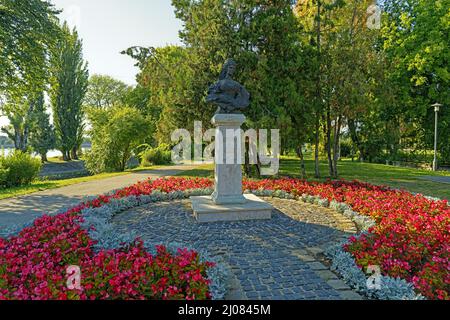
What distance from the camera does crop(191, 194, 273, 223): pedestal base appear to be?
7.11 metres

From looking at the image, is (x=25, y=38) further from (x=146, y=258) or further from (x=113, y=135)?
(x=146, y=258)

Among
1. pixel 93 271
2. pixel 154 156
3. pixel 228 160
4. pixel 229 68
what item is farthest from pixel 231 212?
pixel 154 156

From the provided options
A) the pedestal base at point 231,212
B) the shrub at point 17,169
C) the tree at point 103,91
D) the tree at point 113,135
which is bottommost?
the pedestal base at point 231,212

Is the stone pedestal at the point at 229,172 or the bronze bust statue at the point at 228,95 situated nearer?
the stone pedestal at the point at 229,172

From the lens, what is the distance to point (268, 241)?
584cm

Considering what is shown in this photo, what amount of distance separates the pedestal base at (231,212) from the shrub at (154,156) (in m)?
22.9

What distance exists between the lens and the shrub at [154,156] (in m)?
30.3

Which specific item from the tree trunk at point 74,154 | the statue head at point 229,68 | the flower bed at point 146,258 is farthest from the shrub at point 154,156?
the flower bed at point 146,258

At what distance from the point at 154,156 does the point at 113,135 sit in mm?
8323

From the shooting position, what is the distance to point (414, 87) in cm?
2600

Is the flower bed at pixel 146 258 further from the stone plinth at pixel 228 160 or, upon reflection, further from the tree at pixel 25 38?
the tree at pixel 25 38
